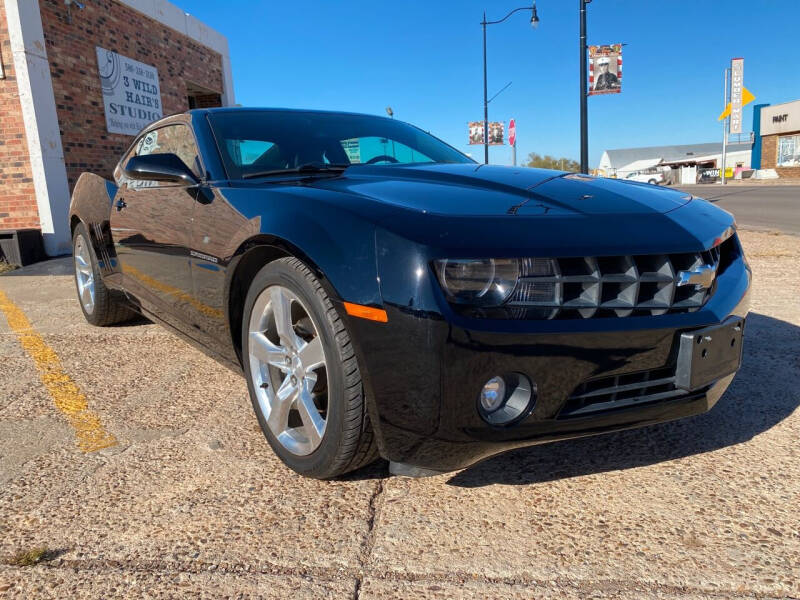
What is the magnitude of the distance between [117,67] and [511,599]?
11.6m

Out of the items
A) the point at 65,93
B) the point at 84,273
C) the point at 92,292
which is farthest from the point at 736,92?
the point at 92,292

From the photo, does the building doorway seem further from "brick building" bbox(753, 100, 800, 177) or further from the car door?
"brick building" bbox(753, 100, 800, 177)

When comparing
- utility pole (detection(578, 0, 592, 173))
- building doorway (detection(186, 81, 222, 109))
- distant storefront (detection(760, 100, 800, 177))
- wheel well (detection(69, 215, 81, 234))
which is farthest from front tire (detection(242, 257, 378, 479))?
distant storefront (detection(760, 100, 800, 177))

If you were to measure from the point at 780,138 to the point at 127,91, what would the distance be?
49365 millimetres

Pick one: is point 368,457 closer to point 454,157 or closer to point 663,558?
point 663,558

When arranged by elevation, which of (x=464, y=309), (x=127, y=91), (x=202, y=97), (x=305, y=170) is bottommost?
(x=464, y=309)

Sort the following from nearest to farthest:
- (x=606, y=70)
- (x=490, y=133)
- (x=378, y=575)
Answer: (x=378, y=575)
(x=606, y=70)
(x=490, y=133)

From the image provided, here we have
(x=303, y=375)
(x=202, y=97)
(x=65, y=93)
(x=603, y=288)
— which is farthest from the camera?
(x=202, y=97)

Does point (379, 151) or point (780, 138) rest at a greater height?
point (780, 138)

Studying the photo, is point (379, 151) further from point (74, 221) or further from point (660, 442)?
point (74, 221)

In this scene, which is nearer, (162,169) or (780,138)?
(162,169)

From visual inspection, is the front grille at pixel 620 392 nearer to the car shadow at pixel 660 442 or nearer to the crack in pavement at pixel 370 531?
the car shadow at pixel 660 442

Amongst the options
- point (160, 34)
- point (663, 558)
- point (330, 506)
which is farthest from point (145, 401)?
point (160, 34)

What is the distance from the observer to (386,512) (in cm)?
187
